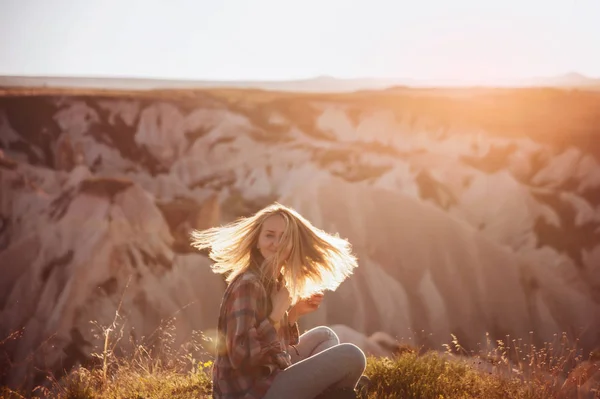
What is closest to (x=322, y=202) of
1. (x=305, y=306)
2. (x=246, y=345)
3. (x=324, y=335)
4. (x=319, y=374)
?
(x=324, y=335)

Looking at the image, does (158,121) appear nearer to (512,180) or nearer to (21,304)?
(21,304)

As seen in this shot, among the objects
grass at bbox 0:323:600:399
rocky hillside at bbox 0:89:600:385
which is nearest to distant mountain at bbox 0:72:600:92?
rocky hillside at bbox 0:89:600:385

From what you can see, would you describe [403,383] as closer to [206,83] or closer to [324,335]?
[324,335]

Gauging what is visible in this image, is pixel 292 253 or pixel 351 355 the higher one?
pixel 292 253

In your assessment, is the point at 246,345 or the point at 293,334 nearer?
the point at 246,345

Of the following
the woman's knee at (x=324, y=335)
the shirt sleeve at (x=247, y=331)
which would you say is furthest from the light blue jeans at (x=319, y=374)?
the woman's knee at (x=324, y=335)

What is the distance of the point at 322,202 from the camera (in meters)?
14.5

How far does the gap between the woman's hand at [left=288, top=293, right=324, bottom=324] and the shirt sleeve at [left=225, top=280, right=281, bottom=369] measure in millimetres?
612

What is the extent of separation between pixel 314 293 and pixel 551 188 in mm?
12358

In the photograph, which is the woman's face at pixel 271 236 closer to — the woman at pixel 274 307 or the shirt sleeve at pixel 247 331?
the woman at pixel 274 307

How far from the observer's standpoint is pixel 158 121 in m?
16.0

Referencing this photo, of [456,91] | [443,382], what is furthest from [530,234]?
[443,382]

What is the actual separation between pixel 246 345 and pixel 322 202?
455 inches

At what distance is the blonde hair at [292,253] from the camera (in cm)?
335
